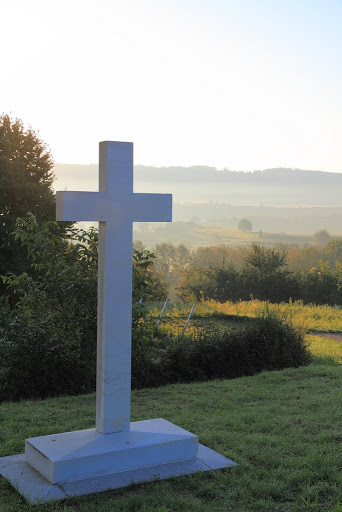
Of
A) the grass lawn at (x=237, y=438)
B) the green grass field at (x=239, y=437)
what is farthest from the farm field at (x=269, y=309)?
the grass lawn at (x=237, y=438)

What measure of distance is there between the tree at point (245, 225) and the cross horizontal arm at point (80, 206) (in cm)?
7218

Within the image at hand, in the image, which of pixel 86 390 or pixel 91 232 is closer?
pixel 86 390

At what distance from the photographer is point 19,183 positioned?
22734mm

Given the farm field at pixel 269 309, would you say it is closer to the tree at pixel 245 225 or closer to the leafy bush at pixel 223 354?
the leafy bush at pixel 223 354

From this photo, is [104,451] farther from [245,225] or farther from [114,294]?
[245,225]

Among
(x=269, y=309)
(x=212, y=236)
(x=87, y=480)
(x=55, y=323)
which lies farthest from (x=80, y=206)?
(x=212, y=236)

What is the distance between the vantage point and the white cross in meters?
4.86

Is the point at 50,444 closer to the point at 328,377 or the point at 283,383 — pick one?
the point at 283,383

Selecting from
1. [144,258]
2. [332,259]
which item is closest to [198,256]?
[332,259]

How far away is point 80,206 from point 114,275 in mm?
588

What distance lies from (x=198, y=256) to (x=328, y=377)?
57382mm

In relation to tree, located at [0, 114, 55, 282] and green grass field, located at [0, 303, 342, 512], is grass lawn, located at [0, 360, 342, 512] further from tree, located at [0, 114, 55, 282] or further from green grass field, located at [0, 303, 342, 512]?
tree, located at [0, 114, 55, 282]

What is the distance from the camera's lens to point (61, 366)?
9125 millimetres

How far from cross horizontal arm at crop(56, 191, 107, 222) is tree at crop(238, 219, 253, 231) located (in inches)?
2842
